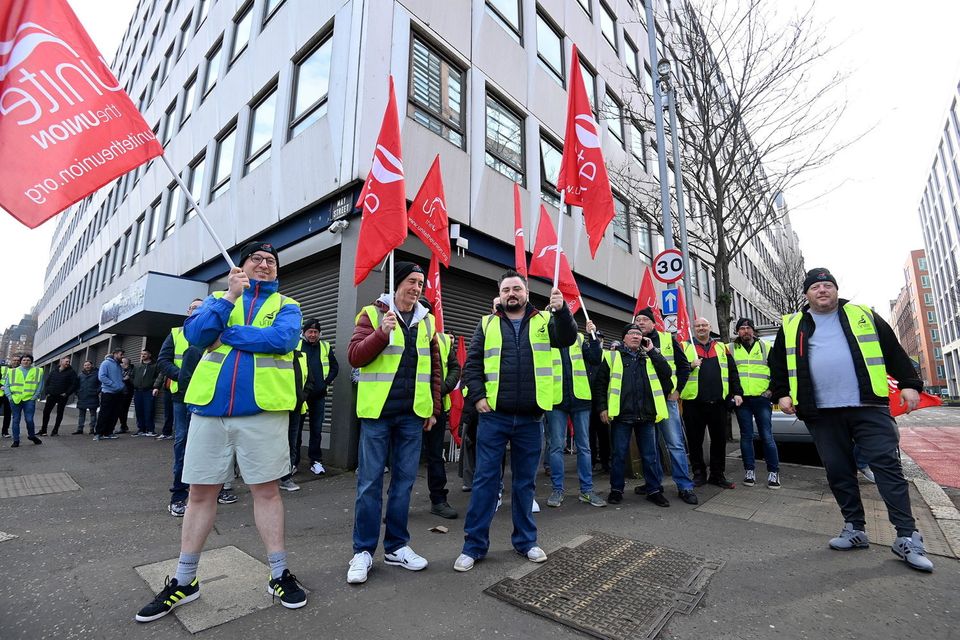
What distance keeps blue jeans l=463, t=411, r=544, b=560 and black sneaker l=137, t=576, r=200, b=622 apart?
1.68 m

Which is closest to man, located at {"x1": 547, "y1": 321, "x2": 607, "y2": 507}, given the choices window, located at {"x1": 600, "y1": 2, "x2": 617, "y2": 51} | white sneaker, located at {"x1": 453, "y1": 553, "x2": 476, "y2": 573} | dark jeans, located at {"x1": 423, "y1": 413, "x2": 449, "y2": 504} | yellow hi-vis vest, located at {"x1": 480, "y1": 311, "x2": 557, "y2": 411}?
dark jeans, located at {"x1": 423, "y1": 413, "x2": 449, "y2": 504}

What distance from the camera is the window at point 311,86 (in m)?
8.77

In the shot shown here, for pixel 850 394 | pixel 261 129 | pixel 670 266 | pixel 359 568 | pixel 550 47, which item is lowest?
pixel 359 568

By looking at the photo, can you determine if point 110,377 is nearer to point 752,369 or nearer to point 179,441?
point 179,441

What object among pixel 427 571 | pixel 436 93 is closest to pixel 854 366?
pixel 427 571

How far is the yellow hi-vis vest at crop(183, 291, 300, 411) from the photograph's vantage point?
107 inches

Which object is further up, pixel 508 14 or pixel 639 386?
pixel 508 14

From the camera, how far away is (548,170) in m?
12.5

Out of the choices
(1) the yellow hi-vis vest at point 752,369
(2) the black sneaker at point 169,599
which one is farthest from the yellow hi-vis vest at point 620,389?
(2) the black sneaker at point 169,599

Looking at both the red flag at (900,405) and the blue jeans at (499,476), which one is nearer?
the blue jeans at (499,476)

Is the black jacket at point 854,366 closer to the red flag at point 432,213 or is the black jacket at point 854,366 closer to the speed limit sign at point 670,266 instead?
the speed limit sign at point 670,266

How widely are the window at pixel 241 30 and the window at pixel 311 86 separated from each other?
12.4 feet

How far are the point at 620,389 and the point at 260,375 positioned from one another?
396cm

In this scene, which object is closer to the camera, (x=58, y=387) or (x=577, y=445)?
(x=577, y=445)
